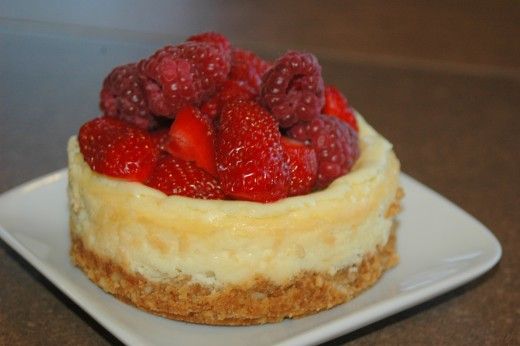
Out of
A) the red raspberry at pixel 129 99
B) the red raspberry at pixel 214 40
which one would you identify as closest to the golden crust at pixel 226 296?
the red raspberry at pixel 129 99

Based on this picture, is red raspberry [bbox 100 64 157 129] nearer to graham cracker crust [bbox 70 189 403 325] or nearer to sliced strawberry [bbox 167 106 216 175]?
sliced strawberry [bbox 167 106 216 175]

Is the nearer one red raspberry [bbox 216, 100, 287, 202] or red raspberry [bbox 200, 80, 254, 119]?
red raspberry [bbox 216, 100, 287, 202]

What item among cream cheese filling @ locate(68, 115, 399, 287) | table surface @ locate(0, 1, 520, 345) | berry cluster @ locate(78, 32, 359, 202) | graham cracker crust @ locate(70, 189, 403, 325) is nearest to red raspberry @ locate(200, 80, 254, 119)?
berry cluster @ locate(78, 32, 359, 202)

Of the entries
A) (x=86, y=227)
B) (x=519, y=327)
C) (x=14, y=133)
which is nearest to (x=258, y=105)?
(x=86, y=227)

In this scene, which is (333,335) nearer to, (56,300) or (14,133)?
(56,300)

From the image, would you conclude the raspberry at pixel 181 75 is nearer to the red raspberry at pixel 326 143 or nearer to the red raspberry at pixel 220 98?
the red raspberry at pixel 220 98

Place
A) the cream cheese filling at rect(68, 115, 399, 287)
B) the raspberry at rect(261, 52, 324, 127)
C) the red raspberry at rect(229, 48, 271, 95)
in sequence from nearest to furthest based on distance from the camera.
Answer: the cream cheese filling at rect(68, 115, 399, 287), the raspberry at rect(261, 52, 324, 127), the red raspberry at rect(229, 48, 271, 95)
